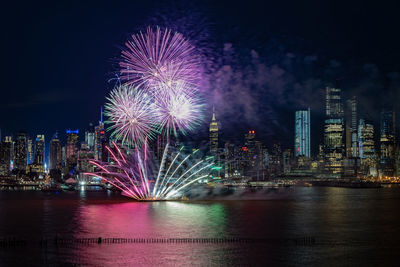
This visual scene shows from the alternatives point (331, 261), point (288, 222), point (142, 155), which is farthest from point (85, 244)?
point (142, 155)

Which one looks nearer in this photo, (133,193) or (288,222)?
(288,222)

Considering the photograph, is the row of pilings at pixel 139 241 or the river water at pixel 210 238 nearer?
the river water at pixel 210 238

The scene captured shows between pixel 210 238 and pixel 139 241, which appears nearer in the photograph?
pixel 139 241

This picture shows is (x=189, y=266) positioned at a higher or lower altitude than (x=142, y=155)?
lower

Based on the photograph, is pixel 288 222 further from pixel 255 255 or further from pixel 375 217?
pixel 255 255

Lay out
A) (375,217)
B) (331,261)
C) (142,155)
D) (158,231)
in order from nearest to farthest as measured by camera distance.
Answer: (331,261), (158,231), (375,217), (142,155)

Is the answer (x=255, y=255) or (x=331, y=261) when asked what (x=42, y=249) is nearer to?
(x=255, y=255)

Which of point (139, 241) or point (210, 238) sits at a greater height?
point (139, 241)

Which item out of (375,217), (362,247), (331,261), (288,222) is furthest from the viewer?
(375,217)

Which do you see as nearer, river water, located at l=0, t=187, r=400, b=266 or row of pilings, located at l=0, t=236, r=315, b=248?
river water, located at l=0, t=187, r=400, b=266
